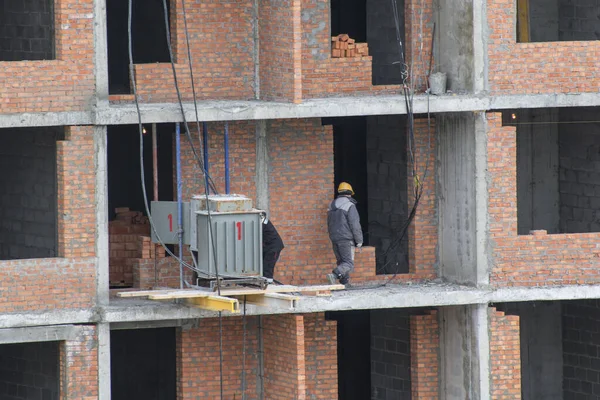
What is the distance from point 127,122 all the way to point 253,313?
301 centimetres

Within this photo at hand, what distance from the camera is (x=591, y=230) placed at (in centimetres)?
2950

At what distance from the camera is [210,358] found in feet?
88.1

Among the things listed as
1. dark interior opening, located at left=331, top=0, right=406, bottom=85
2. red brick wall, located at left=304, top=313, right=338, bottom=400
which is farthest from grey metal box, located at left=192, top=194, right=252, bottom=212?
dark interior opening, located at left=331, top=0, right=406, bottom=85

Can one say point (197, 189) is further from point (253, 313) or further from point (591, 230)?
point (591, 230)

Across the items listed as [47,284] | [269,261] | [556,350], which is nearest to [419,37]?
[269,261]

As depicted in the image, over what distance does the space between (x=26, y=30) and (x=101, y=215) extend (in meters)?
3.58

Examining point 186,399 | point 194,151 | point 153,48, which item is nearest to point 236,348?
point 186,399

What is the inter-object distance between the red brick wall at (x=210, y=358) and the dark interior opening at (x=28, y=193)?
229 cm

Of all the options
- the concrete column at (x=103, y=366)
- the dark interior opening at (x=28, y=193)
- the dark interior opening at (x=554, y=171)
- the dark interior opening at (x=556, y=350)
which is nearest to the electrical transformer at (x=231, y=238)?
the concrete column at (x=103, y=366)

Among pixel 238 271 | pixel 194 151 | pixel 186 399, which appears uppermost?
pixel 194 151

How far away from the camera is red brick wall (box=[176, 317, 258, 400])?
87.7ft

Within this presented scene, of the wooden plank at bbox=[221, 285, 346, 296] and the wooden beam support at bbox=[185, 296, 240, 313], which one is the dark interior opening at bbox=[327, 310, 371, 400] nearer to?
the wooden plank at bbox=[221, 285, 346, 296]

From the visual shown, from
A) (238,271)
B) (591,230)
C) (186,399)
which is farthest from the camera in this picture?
(591,230)

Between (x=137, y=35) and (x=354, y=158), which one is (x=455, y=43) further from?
(x=137, y=35)
